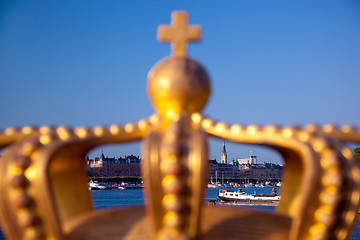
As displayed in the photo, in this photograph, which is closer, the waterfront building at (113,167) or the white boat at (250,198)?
the white boat at (250,198)

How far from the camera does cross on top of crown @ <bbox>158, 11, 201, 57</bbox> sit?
666 centimetres

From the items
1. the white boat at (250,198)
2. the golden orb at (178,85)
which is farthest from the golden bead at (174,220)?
the white boat at (250,198)

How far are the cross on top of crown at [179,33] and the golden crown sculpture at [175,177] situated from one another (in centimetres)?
39

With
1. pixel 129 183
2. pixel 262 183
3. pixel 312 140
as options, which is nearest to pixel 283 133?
pixel 312 140

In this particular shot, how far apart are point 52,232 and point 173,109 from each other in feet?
7.08

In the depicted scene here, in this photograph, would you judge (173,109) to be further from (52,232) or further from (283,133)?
(52,232)

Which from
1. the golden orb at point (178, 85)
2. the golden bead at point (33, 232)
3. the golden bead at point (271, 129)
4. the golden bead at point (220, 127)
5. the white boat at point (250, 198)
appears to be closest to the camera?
the golden bead at point (33, 232)

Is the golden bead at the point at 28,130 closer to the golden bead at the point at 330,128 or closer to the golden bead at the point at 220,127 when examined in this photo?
the golden bead at the point at 220,127

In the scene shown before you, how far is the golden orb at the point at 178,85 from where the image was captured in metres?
6.01

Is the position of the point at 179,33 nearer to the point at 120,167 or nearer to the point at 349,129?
the point at 349,129

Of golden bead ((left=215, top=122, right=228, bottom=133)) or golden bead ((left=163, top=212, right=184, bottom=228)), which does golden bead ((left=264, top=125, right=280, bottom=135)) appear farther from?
golden bead ((left=163, top=212, right=184, bottom=228))

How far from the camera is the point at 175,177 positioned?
15.5 ft

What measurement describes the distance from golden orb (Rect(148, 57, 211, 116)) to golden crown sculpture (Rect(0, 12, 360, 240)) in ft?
0.04

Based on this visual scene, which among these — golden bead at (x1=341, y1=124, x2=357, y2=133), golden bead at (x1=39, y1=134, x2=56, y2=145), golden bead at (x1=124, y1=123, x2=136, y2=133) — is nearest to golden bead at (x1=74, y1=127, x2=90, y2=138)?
golden bead at (x1=39, y1=134, x2=56, y2=145)
